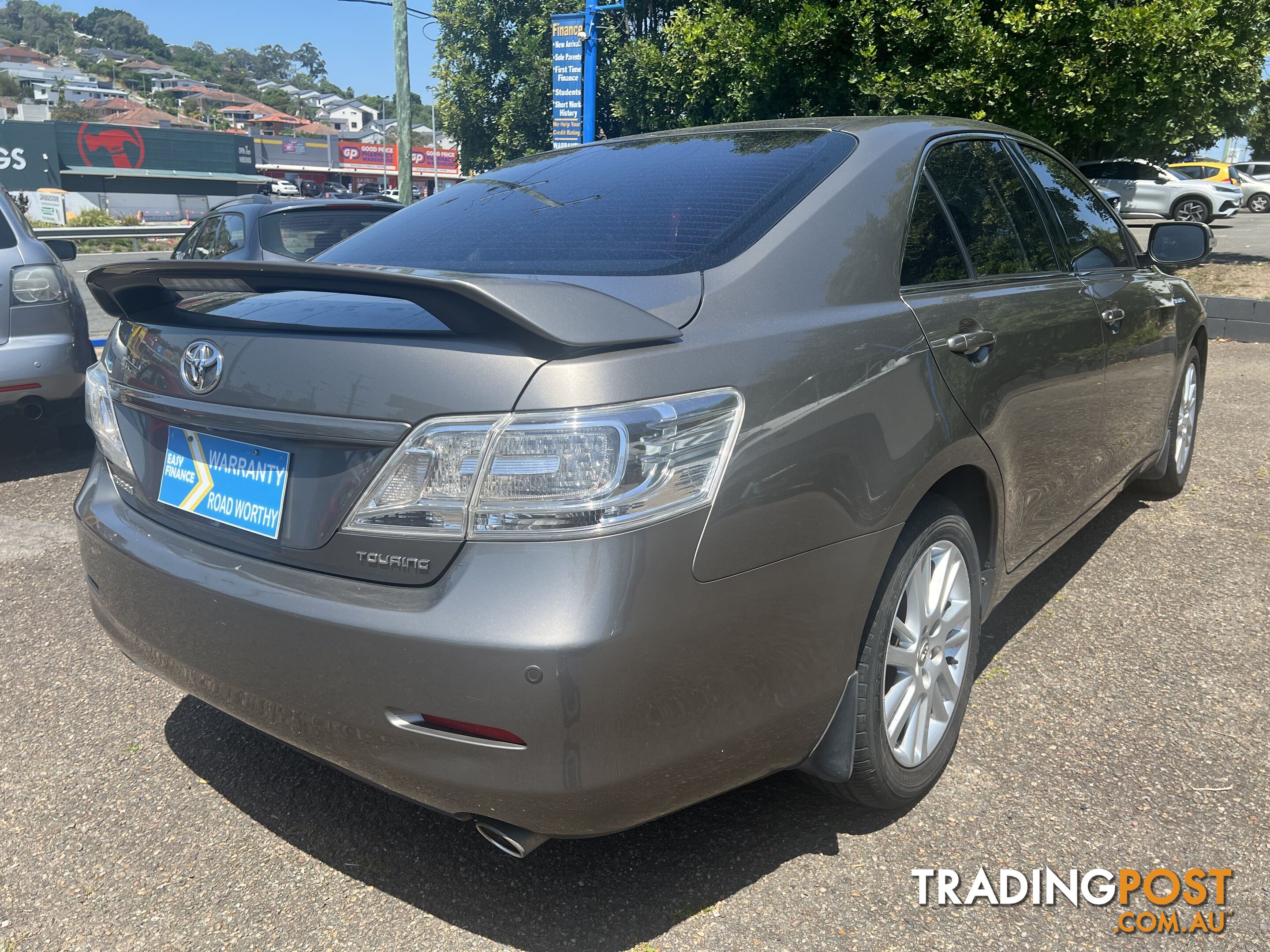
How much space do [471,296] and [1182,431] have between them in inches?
163

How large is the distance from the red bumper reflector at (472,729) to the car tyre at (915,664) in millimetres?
792

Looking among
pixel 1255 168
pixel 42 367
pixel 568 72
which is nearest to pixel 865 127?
pixel 42 367

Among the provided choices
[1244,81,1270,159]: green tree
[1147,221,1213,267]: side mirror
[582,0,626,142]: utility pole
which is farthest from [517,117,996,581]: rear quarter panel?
[1244,81,1270,159]: green tree

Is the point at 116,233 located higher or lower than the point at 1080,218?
lower

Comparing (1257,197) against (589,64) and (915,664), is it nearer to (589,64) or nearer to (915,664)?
(589,64)

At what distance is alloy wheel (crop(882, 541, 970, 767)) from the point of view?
228 cm

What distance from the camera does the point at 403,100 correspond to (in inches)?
672

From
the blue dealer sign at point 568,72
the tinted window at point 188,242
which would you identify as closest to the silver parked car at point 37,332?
the tinted window at point 188,242

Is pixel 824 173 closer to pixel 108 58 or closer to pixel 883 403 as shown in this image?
pixel 883 403

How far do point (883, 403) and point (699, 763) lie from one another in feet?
2.62

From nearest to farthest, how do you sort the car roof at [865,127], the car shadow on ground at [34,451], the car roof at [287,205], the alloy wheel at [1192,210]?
the car roof at [865,127]
the car shadow on ground at [34,451]
the car roof at [287,205]
the alloy wheel at [1192,210]

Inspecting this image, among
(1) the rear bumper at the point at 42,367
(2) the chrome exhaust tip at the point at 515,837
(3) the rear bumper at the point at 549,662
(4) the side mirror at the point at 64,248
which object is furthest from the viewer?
(4) the side mirror at the point at 64,248

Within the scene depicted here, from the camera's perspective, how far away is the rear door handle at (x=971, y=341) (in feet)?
7.71

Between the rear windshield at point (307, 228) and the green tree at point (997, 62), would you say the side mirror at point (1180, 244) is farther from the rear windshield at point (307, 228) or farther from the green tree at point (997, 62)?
the green tree at point (997, 62)
